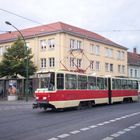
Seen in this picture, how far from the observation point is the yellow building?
172 feet

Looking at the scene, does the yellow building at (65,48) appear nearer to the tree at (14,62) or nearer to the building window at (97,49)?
the building window at (97,49)

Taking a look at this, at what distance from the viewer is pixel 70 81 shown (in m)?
24.5

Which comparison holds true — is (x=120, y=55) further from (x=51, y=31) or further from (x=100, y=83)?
(x=100, y=83)

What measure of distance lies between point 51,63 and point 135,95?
19.5 metres

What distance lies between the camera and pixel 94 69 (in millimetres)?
59938

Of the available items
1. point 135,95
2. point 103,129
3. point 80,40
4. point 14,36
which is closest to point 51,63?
point 80,40

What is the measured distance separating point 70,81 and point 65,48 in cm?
2821

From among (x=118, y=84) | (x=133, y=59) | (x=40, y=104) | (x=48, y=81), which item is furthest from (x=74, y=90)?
(x=133, y=59)

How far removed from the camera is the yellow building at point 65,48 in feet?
172

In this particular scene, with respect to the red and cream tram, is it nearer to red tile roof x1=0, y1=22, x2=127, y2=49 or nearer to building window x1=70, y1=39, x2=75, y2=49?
building window x1=70, y1=39, x2=75, y2=49

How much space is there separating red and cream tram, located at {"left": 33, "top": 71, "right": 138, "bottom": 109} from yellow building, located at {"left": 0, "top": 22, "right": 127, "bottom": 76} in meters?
15.8

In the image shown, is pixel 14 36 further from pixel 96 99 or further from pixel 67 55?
pixel 96 99

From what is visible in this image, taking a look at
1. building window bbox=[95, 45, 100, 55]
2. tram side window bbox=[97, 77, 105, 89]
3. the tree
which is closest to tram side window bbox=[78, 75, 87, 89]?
tram side window bbox=[97, 77, 105, 89]

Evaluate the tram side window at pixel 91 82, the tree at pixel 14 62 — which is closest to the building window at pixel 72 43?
the tree at pixel 14 62
